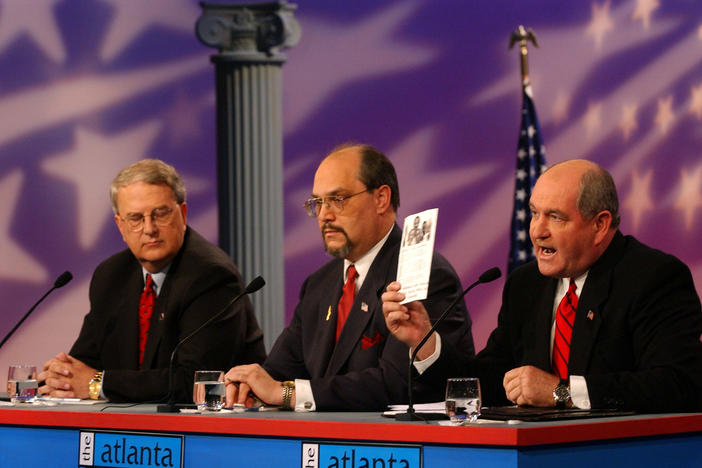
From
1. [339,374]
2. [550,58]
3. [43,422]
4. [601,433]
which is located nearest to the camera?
[601,433]

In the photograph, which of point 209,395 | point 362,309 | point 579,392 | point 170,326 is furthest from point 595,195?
point 170,326

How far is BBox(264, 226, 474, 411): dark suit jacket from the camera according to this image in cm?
336

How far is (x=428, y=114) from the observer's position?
7273 millimetres

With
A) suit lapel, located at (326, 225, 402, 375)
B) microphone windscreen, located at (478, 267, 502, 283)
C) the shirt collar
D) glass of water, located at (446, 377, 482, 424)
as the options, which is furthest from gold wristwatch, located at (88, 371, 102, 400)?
glass of water, located at (446, 377, 482, 424)

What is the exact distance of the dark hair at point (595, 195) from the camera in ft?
10.8

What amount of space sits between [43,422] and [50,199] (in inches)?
171

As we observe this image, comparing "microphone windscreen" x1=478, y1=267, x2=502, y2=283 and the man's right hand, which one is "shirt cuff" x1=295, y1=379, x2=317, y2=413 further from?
"microphone windscreen" x1=478, y1=267, x2=502, y2=283

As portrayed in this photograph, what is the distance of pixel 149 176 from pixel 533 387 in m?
1.90

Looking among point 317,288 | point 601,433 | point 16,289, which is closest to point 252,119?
point 16,289

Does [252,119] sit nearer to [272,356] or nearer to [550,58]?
[550,58]

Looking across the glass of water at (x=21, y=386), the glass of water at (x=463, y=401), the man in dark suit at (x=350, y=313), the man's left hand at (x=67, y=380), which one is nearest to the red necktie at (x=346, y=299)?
the man in dark suit at (x=350, y=313)

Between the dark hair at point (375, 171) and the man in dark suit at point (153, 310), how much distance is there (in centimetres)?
69

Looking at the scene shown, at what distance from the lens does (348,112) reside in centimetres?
747

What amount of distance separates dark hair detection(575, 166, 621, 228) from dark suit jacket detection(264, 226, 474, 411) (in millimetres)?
499
